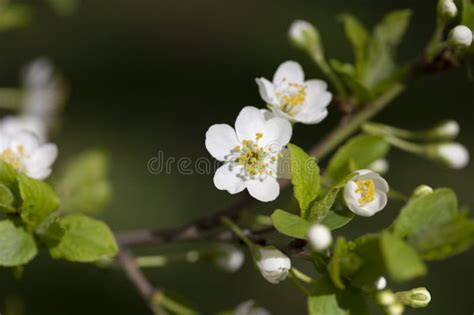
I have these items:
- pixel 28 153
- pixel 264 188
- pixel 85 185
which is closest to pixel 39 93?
pixel 85 185

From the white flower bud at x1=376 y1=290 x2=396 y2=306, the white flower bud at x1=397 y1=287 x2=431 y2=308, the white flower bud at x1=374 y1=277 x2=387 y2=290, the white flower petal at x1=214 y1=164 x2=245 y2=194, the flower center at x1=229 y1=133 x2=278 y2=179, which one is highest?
the flower center at x1=229 y1=133 x2=278 y2=179

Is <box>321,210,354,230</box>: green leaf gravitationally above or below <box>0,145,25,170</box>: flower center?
below

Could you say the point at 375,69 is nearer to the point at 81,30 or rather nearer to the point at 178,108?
the point at 178,108

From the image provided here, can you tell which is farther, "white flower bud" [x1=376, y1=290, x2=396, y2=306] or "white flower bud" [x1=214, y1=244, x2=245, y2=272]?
"white flower bud" [x1=214, y1=244, x2=245, y2=272]

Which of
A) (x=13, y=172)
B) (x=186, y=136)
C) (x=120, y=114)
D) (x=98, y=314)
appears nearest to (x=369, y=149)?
(x=13, y=172)

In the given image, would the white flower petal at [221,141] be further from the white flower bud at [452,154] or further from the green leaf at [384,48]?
the white flower bud at [452,154]

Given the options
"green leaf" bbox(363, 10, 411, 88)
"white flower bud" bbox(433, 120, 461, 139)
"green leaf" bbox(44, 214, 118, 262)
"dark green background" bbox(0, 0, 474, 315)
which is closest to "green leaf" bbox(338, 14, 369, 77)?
"green leaf" bbox(363, 10, 411, 88)

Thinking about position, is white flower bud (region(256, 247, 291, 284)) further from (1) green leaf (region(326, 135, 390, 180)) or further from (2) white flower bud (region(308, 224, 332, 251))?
(1) green leaf (region(326, 135, 390, 180))
